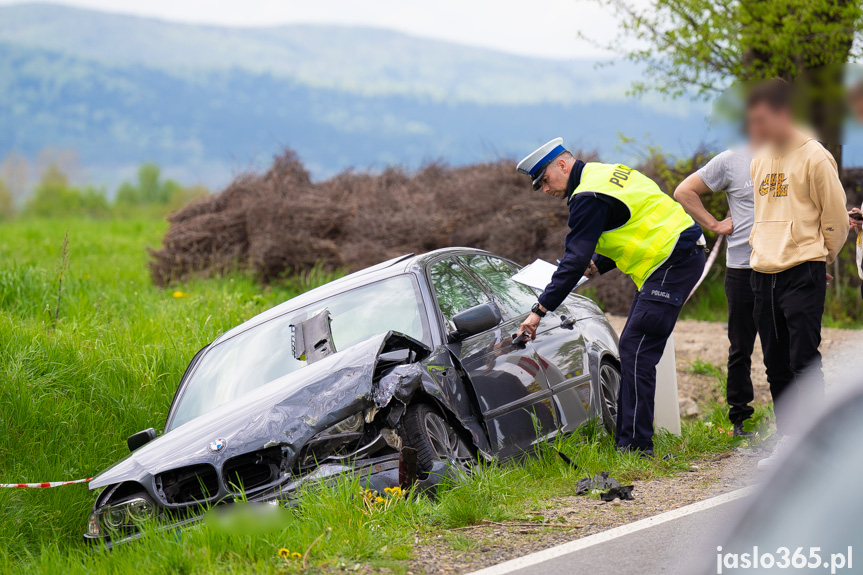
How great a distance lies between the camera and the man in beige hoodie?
5207 millimetres

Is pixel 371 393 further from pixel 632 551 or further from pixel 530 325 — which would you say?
pixel 632 551

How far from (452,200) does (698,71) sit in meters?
5.07

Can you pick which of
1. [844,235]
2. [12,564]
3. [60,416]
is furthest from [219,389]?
[844,235]

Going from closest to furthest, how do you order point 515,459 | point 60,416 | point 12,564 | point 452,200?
1. point 12,564
2. point 515,459
3. point 60,416
4. point 452,200

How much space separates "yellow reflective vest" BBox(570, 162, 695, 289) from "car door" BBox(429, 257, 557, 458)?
853 millimetres

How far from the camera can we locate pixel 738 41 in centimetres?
1259

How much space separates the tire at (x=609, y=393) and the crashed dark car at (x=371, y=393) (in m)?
0.02

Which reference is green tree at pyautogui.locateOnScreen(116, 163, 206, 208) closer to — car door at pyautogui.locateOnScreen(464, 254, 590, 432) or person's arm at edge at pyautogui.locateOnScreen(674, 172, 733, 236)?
car door at pyautogui.locateOnScreen(464, 254, 590, 432)

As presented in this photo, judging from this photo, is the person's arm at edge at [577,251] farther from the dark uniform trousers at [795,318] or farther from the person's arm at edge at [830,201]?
the person's arm at edge at [830,201]

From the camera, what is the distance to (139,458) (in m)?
4.68

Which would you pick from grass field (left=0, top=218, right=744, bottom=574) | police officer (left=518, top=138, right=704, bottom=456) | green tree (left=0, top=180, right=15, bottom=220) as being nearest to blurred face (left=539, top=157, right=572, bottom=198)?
police officer (left=518, top=138, right=704, bottom=456)

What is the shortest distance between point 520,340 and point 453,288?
58cm

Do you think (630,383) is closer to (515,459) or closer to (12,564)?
(515,459)

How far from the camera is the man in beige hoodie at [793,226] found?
5.21 m
